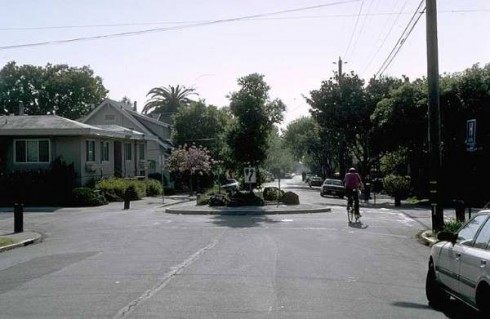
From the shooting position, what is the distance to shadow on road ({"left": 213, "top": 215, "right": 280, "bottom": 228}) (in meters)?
21.1

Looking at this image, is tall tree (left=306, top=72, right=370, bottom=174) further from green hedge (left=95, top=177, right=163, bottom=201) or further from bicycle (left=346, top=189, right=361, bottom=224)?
bicycle (left=346, top=189, right=361, bottom=224)

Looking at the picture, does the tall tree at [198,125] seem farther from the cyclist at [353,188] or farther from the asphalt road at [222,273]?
the asphalt road at [222,273]

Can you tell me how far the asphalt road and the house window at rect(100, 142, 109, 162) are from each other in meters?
21.8

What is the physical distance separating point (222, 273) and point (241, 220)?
11966 millimetres

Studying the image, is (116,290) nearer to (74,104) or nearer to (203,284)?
(203,284)

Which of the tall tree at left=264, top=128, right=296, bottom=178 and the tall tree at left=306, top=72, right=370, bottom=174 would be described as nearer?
the tall tree at left=264, top=128, right=296, bottom=178

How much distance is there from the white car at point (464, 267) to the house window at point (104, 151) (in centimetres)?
3492

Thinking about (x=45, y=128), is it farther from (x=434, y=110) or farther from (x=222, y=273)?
(x=222, y=273)

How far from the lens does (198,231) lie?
18.7 metres

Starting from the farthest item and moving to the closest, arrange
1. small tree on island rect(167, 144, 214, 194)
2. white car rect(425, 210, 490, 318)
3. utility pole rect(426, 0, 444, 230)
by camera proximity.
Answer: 1. small tree on island rect(167, 144, 214, 194)
2. utility pole rect(426, 0, 444, 230)
3. white car rect(425, 210, 490, 318)

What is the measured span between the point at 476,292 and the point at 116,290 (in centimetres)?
519

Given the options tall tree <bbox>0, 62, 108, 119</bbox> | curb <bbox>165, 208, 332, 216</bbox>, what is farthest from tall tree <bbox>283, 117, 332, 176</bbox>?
curb <bbox>165, 208, 332, 216</bbox>

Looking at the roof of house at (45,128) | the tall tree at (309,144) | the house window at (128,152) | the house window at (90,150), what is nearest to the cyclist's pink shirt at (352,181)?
the roof of house at (45,128)

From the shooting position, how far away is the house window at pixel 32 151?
1489 inches
